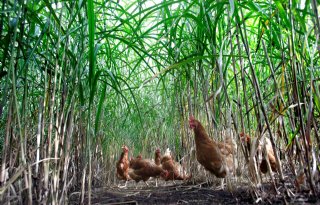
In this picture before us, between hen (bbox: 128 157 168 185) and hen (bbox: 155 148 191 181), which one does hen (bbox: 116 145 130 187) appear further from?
hen (bbox: 155 148 191 181)

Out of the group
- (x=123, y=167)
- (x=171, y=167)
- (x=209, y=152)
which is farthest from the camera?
(x=123, y=167)

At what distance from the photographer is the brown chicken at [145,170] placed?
3797 millimetres

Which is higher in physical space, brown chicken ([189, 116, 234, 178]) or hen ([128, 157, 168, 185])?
brown chicken ([189, 116, 234, 178])

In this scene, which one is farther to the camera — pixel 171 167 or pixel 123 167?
pixel 123 167

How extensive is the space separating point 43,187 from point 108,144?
7.44 feet

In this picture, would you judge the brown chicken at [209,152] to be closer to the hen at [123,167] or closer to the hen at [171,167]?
the hen at [171,167]

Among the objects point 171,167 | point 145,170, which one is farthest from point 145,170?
point 171,167

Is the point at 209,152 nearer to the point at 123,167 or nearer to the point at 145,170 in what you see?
the point at 145,170

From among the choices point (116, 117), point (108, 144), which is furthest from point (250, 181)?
point (108, 144)

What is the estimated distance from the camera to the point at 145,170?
3.80 meters

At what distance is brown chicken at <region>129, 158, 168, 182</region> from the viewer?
3797 mm

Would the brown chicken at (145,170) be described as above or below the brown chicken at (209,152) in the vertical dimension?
below

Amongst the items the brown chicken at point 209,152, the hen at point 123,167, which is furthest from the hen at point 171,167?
the brown chicken at point 209,152

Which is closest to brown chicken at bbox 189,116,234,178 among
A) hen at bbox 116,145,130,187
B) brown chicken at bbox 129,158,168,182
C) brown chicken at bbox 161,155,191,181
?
brown chicken at bbox 161,155,191,181
